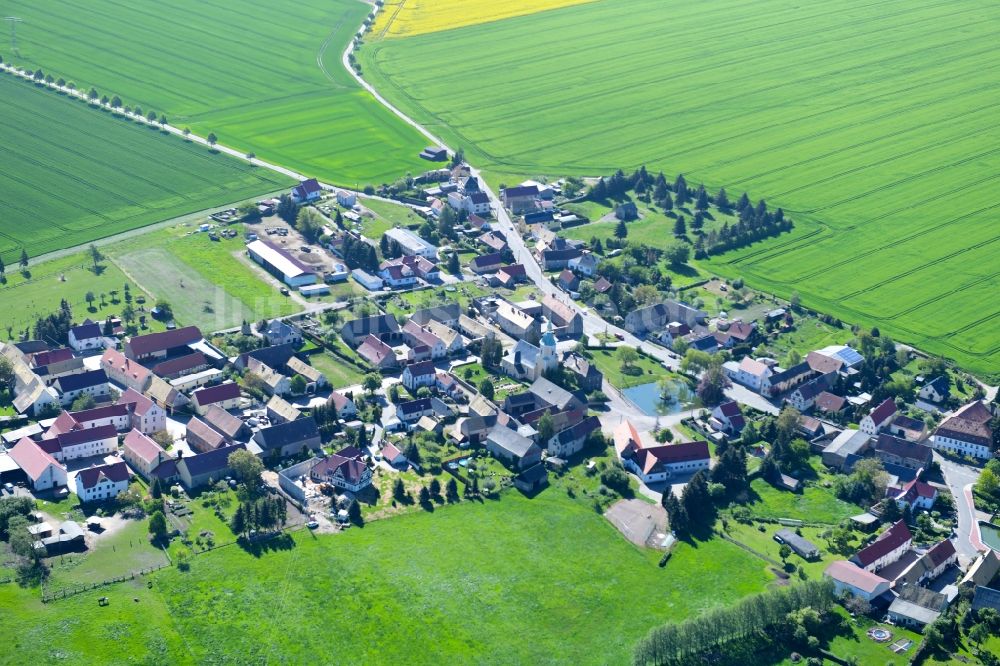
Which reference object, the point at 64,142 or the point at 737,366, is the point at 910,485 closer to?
the point at 737,366

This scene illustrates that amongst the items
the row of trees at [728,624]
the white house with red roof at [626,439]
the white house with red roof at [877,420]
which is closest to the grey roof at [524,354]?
the white house with red roof at [626,439]

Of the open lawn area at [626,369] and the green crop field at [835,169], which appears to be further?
the green crop field at [835,169]

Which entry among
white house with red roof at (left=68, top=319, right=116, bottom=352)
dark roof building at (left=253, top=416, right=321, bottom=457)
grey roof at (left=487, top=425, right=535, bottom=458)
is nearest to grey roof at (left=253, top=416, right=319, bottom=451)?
dark roof building at (left=253, top=416, right=321, bottom=457)

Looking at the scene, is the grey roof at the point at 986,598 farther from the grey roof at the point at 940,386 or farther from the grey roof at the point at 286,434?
the grey roof at the point at 286,434

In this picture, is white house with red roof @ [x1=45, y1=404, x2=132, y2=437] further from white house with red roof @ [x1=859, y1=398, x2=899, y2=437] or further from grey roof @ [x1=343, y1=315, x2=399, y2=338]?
white house with red roof @ [x1=859, y1=398, x2=899, y2=437]

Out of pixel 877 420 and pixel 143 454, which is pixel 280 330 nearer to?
pixel 143 454

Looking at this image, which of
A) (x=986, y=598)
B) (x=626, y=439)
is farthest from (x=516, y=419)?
(x=986, y=598)
